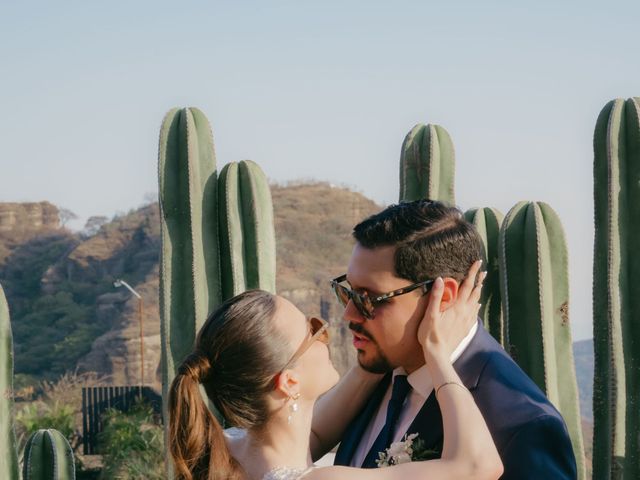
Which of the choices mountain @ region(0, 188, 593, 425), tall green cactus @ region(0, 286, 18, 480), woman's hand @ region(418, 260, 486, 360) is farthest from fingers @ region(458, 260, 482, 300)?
mountain @ region(0, 188, 593, 425)

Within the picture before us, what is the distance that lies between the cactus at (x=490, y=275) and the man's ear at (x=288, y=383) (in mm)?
3646

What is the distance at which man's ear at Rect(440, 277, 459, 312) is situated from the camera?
343cm

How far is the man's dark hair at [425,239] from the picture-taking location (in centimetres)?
343

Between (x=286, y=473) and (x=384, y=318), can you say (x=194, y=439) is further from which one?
(x=384, y=318)

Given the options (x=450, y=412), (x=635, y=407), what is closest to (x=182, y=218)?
(x=635, y=407)

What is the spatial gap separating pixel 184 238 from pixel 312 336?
4.01 m

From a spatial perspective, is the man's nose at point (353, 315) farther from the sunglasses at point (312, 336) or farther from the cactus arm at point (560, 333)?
the cactus arm at point (560, 333)

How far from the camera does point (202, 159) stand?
7.46 meters

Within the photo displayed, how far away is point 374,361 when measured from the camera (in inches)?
140

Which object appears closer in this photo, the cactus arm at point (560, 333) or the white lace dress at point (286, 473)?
the white lace dress at point (286, 473)

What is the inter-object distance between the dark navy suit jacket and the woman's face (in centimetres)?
32

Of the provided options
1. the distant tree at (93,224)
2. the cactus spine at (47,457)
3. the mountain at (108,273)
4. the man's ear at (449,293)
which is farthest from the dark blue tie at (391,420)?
the distant tree at (93,224)

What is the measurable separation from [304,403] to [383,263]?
0.51 meters

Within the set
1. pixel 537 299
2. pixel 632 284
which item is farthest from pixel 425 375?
pixel 632 284
